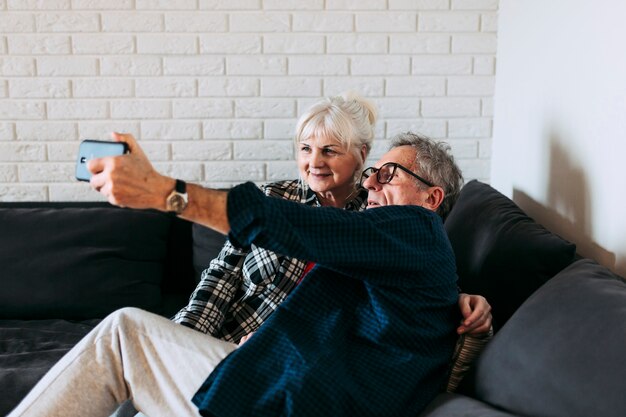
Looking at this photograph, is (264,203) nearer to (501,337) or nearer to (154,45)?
(501,337)

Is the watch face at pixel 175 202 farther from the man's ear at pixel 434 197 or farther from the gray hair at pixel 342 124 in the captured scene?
the gray hair at pixel 342 124

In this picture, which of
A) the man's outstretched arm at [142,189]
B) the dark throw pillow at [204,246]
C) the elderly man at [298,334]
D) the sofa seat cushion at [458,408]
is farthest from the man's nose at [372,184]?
the dark throw pillow at [204,246]

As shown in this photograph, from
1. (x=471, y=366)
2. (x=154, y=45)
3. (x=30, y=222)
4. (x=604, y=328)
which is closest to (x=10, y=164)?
(x=30, y=222)

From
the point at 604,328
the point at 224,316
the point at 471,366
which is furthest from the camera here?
the point at 224,316

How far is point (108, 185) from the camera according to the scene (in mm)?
1163

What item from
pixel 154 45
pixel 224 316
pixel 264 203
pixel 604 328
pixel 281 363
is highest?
pixel 154 45

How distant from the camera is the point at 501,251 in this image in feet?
6.12

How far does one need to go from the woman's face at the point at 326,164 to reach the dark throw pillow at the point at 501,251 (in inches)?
13.6

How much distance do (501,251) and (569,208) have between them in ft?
1.04

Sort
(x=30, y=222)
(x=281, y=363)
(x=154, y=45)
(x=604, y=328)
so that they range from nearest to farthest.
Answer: (x=604, y=328) → (x=281, y=363) → (x=30, y=222) → (x=154, y=45)

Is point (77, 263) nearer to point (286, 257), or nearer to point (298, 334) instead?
point (286, 257)

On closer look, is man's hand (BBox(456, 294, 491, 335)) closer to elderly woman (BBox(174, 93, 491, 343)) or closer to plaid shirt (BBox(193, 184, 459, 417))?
plaid shirt (BBox(193, 184, 459, 417))

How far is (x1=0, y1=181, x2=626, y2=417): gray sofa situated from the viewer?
1.29m

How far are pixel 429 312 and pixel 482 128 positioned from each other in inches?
61.4
